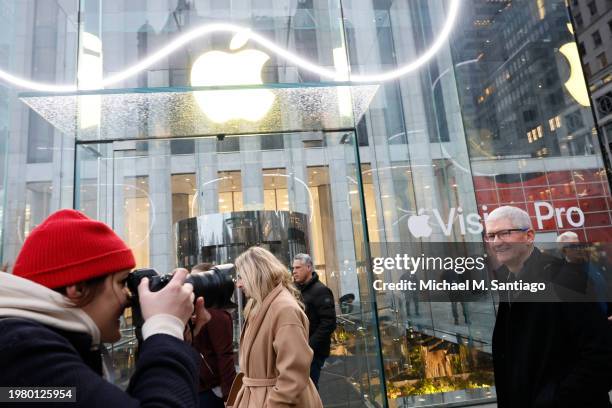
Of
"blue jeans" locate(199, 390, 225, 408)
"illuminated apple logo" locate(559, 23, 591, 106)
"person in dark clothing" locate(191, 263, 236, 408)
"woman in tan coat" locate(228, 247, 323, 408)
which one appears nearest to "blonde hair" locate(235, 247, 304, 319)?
"woman in tan coat" locate(228, 247, 323, 408)

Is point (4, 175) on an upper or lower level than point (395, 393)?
upper

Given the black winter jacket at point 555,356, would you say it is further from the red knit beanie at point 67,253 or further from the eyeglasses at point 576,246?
the red knit beanie at point 67,253

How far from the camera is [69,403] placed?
0.70 m

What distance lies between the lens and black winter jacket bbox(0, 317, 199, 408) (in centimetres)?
70

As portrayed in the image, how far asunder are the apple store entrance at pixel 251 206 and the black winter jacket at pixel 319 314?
1.41ft

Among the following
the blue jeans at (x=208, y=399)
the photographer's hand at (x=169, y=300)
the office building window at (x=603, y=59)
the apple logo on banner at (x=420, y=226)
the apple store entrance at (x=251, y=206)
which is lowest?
the blue jeans at (x=208, y=399)

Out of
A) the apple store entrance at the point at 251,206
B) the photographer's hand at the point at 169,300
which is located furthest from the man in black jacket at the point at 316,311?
the photographer's hand at the point at 169,300

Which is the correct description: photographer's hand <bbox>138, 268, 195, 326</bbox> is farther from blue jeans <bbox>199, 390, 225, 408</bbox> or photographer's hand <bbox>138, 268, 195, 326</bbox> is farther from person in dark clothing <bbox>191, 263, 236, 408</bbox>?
blue jeans <bbox>199, 390, 225, 408</bbox>

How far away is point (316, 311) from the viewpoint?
418 cm

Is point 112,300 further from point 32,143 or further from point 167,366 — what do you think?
point 32,143

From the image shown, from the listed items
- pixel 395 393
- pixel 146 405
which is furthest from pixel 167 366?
pixel 395 393

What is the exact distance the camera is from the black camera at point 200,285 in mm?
1055

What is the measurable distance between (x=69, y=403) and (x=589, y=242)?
3711mm

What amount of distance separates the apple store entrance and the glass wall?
0.07 m
